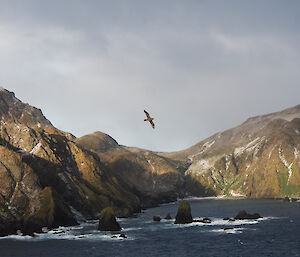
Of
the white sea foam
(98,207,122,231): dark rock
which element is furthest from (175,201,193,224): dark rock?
(98,207,122,231): dark rock

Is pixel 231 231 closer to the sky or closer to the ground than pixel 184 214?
closer to the ground

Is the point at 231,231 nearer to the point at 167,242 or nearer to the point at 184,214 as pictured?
the point at 167,242

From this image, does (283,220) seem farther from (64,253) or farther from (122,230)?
(64,253)

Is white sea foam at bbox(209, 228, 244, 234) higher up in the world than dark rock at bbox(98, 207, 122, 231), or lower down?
lower down

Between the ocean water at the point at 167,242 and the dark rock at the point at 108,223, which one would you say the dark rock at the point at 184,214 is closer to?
the ocean water at the point at 167,242

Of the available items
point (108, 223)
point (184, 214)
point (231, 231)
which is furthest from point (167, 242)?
point (184, 214)

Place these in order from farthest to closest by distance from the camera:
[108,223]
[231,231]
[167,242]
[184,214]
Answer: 1. [184,214]
2. [108,223]
3. [231,231]
4. [167,242]

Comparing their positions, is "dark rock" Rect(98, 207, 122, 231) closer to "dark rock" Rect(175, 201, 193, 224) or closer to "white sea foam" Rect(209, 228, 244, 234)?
"dark rock" Rect(175, 201, 193, 224)

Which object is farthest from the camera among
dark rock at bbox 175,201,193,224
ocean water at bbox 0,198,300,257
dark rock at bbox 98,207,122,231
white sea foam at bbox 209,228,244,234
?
dark rock at bbox 175,201,193,224

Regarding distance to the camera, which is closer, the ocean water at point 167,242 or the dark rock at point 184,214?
the ocean water at point 167,242

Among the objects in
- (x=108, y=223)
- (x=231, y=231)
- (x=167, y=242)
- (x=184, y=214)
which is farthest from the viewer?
(x=184, y=214)

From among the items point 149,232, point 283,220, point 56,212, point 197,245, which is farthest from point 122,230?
point 283,220

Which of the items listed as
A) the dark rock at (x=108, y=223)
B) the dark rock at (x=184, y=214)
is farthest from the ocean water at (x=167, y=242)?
the dark rock at (x=184, y=214)
